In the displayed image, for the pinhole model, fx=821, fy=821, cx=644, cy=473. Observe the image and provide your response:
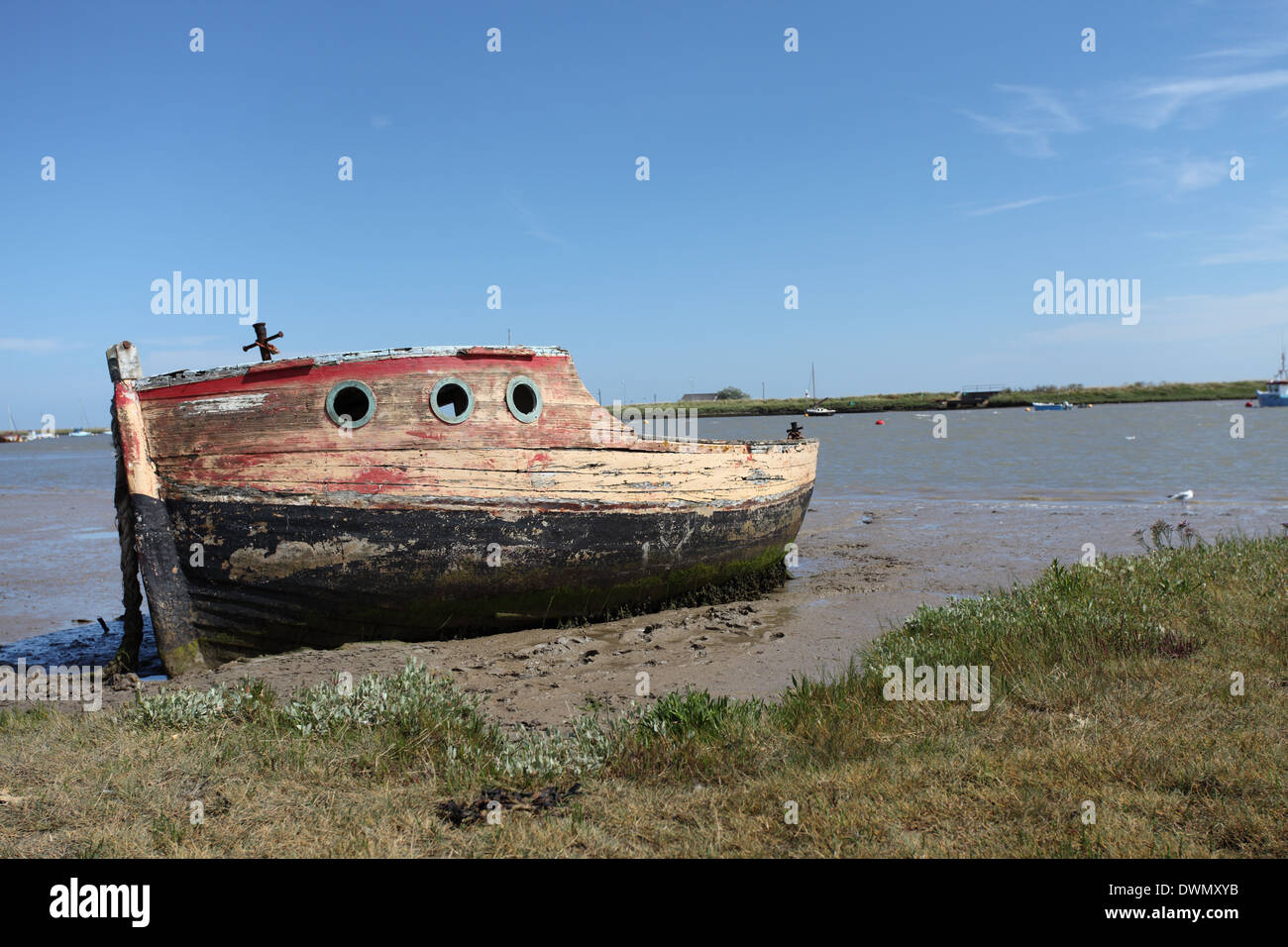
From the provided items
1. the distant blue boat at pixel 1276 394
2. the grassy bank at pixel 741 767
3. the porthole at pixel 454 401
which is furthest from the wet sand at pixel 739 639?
the distant blue boat at pixel 1276 394

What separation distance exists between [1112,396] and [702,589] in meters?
119

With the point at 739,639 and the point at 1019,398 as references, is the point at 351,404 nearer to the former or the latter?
the point at 739,639

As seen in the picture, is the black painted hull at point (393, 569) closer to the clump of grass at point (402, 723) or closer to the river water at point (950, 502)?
the clump of grass at point (402, 723)

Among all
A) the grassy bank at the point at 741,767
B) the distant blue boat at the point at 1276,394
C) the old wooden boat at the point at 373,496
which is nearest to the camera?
the grassy bank at the point at 741,767

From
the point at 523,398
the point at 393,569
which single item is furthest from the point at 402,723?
the point at 523,398

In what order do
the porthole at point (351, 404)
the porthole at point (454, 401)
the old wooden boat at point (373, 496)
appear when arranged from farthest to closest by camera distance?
the porthole at point (454, 401), the porthole at point (351, 404), the old wooden boat at point (373, 496)

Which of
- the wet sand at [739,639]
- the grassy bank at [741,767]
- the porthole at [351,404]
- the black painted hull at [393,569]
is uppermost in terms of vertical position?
the porthole at [351,404]

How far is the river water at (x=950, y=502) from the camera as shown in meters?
12.7

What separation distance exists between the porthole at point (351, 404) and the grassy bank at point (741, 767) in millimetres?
2604

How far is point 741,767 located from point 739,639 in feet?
14.8

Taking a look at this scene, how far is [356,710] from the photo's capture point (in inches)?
218

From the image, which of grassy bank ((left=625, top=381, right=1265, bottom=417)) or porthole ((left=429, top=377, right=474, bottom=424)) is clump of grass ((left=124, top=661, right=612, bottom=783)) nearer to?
porthole ((left=429, top=377, right=474, bottom=424))
